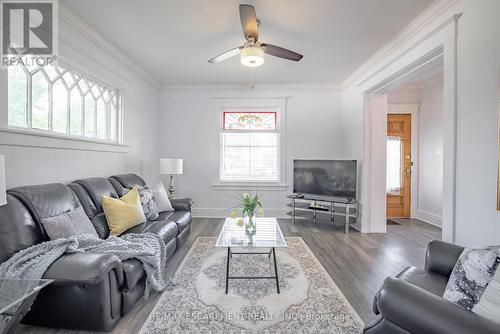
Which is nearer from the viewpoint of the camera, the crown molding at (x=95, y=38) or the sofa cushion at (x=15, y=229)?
the sofa cushion at (x=15, y=229)

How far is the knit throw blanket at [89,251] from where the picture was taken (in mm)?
1504

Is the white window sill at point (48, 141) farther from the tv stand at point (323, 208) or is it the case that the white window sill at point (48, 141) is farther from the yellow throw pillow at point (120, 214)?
the tv stand at point (323, 208)

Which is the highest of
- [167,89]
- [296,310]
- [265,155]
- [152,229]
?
[167,89]

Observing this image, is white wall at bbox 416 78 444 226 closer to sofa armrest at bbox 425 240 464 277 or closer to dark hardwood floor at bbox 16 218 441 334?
dark hardwood floor at bbox 16 218 441 334

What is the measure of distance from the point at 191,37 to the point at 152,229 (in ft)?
7.67

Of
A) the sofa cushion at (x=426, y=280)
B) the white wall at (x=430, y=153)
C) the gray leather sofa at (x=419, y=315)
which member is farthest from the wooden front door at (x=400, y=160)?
the gray leather sofa at (x=419, y=315)

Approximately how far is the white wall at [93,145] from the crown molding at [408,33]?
12.0ft

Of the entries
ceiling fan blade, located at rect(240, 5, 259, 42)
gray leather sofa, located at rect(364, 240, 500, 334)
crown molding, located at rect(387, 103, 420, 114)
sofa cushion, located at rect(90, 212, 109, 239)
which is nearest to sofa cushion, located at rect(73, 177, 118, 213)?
Result: sofa cushion, located at rect(90, 212, 109, 239)

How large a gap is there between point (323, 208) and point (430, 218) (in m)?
2.35

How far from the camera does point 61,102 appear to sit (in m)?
2.60

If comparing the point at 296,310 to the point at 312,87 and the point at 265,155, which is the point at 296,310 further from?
the point at 312,87

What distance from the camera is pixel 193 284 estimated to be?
2.30 m

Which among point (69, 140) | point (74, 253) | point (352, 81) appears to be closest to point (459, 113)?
point (352, 81)

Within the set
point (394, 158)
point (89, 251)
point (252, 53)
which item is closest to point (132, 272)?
point (89, 251)
